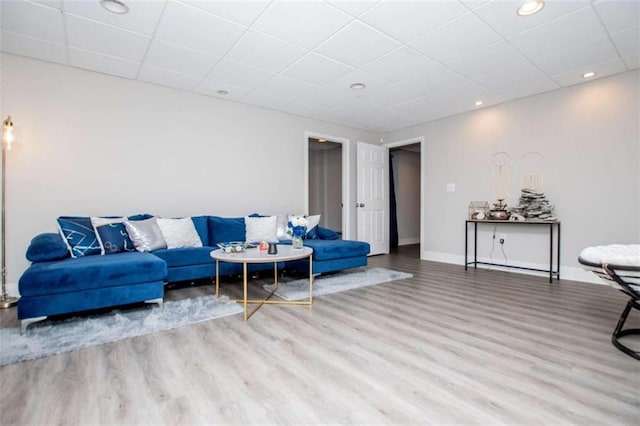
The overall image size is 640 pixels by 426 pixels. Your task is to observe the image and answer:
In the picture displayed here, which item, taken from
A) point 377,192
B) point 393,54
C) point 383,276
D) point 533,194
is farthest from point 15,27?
point 533,194

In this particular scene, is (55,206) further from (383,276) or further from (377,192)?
(377,192)

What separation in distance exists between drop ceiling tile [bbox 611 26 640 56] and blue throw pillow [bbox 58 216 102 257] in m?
5.31

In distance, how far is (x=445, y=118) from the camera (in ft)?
17.8

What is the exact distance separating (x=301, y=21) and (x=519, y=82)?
117 inches

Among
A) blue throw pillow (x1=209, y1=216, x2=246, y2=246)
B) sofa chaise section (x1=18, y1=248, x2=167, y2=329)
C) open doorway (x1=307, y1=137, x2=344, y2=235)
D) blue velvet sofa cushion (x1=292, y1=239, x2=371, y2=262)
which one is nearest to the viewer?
sofa chaise section (x1=18, y1=248, x2=167, y2=329)

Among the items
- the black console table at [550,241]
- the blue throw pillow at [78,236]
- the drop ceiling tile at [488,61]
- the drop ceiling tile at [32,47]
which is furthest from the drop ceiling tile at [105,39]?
the black console table at [550,241]

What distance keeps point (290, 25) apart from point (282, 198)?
2.85 meters

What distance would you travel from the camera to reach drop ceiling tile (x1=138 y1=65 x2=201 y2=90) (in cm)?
359

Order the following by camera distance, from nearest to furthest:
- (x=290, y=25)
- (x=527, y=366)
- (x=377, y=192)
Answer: (x=527, y=366), (x=290, y=25), (x=377, y=192)

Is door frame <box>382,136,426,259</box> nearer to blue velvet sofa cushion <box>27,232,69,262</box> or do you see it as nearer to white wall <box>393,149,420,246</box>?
white wall <box>393,149,420,246</box>

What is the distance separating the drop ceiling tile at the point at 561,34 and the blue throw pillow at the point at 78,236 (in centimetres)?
446

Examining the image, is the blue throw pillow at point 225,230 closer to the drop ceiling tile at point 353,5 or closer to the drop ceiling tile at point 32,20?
the drop ceiling tile at point 32,20

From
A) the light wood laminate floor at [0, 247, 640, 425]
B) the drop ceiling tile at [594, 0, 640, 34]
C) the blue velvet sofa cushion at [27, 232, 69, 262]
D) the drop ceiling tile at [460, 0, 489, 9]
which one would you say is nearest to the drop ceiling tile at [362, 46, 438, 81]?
the drop ceiling tile at [460, 0, 489, 9]

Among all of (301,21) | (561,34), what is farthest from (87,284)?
(561,34)
